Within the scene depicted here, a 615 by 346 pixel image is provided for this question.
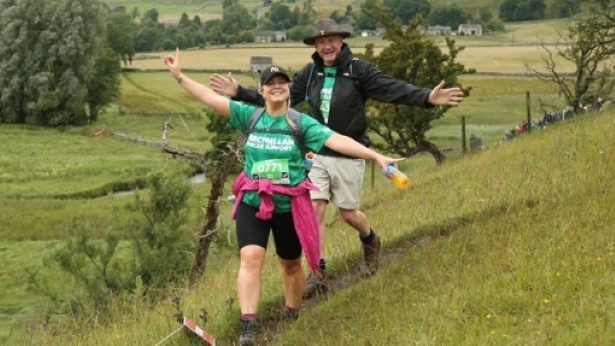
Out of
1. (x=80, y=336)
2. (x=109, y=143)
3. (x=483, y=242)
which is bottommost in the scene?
(x=109, y=143)

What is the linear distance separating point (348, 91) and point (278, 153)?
147cm

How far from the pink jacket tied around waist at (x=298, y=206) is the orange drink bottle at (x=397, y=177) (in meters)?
0.85

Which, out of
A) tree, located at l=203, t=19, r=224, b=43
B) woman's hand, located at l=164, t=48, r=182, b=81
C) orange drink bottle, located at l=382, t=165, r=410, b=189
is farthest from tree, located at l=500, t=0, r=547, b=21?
orange drink bottle, located at l=382, t=165, r=410, b=189

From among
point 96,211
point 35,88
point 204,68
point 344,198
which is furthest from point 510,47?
point 344,198

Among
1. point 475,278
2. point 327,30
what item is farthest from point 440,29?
point 475,278

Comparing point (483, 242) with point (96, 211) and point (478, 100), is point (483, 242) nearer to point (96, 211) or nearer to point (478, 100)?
point (96, 211)

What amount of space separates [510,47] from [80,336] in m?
122

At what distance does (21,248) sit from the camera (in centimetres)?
3319

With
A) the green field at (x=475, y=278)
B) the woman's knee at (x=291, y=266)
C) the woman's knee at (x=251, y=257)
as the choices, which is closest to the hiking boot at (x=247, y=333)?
the green field at (x=475, y=278)

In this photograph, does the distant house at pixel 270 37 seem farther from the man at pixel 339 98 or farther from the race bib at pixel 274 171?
the race bib at pixel 274 171

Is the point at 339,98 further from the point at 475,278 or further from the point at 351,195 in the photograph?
the point at 475,278

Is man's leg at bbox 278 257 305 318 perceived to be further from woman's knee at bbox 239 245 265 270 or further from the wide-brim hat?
the wide-brim hat

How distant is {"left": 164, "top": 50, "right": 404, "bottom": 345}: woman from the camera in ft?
22.2

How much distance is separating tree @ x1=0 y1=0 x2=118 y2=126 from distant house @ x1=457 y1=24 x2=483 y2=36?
8933 cm
